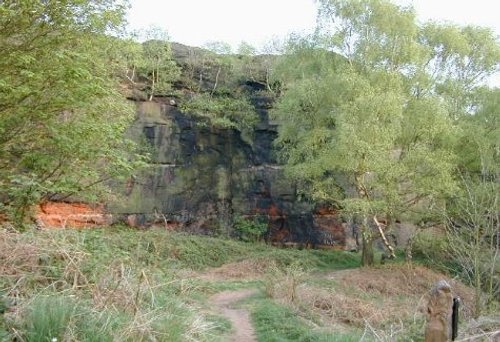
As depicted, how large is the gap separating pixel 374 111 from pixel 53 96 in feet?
36.4

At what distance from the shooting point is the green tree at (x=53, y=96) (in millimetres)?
10703

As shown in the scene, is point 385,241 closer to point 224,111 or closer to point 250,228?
point 250,228

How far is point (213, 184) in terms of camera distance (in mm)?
28062

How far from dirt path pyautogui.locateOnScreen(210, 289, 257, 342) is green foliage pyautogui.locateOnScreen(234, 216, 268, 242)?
12.1m

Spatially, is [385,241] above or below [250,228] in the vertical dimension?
above

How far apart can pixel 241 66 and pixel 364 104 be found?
12984 mm

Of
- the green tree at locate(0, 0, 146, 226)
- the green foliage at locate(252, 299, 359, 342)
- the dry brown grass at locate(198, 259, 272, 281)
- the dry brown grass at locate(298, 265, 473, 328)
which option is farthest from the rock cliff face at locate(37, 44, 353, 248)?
the green foliage at locate(252, 299, 359, 342)

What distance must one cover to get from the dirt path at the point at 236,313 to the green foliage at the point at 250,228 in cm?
1211

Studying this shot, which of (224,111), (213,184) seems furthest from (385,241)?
(224,111)

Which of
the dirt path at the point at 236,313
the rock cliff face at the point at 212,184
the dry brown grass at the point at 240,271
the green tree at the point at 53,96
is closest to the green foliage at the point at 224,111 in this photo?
the rock cliff face at the point at 212,184

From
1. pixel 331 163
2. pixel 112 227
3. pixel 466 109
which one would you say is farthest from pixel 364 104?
pixel 112 227

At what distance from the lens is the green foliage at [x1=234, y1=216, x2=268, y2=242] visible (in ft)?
89.1

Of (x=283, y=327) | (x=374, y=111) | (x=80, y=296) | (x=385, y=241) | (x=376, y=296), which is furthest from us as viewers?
(x=385, y=241)

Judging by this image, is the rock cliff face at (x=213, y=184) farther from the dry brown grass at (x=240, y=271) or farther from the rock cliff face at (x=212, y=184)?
the dry brown grass at (x=240, y=271)
